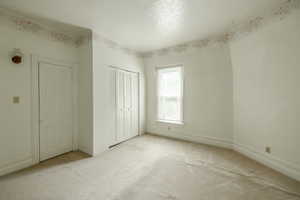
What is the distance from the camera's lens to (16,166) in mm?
2197

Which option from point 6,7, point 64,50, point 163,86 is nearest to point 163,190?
point 163,86

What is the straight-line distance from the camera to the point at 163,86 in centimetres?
407

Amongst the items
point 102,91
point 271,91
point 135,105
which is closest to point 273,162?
point 271,91

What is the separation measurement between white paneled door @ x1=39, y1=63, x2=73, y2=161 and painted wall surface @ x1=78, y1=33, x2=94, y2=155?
0.20 meters

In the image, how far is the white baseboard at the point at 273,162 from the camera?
6.46 ft

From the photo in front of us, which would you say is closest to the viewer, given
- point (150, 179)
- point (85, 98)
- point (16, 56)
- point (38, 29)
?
point (150, 179)

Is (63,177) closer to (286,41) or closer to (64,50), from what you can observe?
(64,50)

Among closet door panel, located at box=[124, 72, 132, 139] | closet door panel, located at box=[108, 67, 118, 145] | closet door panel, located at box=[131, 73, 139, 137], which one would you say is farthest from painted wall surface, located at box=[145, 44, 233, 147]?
closet door panel, located at box=[108, 67, 118, 145]

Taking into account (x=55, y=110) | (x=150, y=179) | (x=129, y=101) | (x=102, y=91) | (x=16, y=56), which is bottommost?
(x=150, y=179)

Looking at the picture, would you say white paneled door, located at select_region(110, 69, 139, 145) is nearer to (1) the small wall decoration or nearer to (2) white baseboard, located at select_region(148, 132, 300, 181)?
(2) white baseboard, located at select_region(148, 132, 300, 181)

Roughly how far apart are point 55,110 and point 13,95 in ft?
2.25

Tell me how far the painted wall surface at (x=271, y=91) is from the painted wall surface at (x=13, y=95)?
13.2 ft

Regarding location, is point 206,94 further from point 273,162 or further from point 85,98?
point 85,98

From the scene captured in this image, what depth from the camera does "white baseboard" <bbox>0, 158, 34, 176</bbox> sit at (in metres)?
2.08
